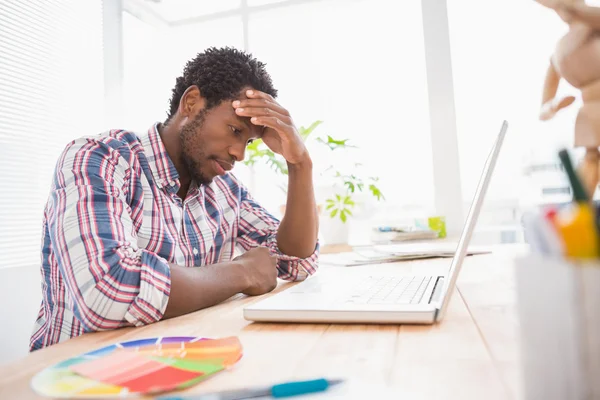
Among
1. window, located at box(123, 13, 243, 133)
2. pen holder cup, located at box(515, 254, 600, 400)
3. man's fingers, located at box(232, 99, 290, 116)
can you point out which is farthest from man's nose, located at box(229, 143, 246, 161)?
window, located at box(123, 13, 243, 133)

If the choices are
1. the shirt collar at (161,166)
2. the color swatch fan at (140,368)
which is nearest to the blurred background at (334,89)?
the shirt collar at (161,166)

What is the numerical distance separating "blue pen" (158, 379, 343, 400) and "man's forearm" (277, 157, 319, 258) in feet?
2.68

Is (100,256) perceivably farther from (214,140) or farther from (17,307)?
(17,307)

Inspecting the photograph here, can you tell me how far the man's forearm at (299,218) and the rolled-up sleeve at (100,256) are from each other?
44 cm

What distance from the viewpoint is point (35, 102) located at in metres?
1.94

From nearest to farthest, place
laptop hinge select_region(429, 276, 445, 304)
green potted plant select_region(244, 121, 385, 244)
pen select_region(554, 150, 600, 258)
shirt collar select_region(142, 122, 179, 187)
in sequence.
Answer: pen select_region(554, 150, 600, 258)
laptop hinge select_region(429, 276, 445, 304)
shirt collar select_region(142, 122, 179, 187)
green potted plant select_region(244, 121, 385, 244)

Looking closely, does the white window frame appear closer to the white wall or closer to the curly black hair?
the white wall

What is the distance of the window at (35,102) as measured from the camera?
5.91 feet

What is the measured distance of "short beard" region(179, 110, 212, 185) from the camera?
120 cm

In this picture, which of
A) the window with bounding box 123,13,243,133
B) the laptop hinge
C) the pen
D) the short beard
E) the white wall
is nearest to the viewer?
the pen

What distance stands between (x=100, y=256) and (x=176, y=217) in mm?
390

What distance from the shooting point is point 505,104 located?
7.46 ft

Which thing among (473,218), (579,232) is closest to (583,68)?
(473,218)

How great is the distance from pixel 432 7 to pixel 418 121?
1.94ft
